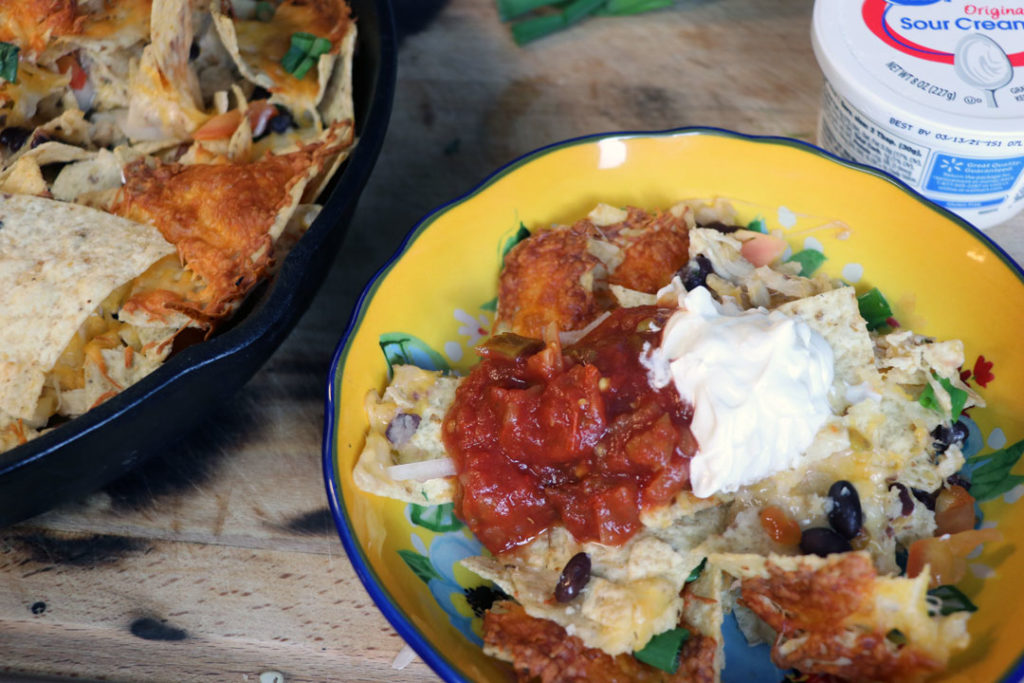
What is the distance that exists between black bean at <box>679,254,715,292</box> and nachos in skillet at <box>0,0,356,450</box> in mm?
944

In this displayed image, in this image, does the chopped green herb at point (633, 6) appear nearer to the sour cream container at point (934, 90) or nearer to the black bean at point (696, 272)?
the sour cream container at point (934, 90)

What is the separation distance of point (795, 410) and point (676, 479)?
280 mm

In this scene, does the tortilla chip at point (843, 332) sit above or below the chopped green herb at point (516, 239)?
below

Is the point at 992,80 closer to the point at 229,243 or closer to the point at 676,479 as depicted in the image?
the point at 676,479

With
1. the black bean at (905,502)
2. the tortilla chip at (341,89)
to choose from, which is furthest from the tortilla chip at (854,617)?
the tortilla chip at (341,89)

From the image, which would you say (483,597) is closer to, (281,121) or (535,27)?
(281,121)

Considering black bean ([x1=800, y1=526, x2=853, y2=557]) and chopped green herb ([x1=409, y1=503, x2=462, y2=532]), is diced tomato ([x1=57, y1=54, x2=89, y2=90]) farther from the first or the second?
black bean ([x1=800, y1=526, x2=853, y2=557])

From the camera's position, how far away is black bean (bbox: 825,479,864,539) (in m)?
1.81

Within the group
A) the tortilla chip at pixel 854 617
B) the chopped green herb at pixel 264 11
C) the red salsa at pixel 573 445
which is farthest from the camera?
the chopped green herb at pixel 264 11

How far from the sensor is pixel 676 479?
1.88 meters

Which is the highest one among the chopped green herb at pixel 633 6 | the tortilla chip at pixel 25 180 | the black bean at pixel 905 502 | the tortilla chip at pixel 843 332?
the tortilla chip at pixel 25 180

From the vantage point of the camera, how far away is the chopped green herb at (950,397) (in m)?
2.01

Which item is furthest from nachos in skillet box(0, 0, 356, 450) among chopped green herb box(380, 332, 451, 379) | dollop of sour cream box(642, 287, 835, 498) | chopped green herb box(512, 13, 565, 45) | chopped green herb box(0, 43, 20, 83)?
dollop of sour cream box(642, 287, 835, 498)

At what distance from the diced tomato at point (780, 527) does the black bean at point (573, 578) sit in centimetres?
38
